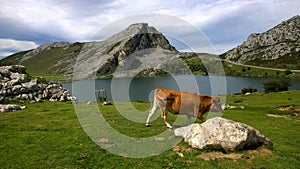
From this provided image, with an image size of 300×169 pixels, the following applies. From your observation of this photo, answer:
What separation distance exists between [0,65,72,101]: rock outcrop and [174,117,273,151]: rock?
33266 mm

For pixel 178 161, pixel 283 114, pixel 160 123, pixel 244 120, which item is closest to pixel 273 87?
pixel 283 114

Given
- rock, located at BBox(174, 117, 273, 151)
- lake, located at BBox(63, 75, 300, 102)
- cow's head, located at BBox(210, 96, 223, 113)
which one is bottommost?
lake, located at BBox(63, 75, 300, 102)

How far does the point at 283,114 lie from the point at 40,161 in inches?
1146

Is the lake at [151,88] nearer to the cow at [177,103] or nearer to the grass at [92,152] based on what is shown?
the cow at [177,103]

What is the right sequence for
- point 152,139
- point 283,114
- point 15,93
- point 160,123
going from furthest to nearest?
point 15,93, point 283,114, point 160,123, point 152,139

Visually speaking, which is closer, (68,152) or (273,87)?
(68,152)

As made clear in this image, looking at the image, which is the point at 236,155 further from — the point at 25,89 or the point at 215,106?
the point at 25,89

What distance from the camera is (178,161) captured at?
12328 mm

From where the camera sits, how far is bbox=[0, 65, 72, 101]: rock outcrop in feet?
126

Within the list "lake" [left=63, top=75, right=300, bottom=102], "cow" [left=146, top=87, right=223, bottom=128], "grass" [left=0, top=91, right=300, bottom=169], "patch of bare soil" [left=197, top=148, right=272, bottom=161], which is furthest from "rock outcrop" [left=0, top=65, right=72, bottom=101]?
"patch of bare soil" [left=197, top=148, right=272, bottom=161]

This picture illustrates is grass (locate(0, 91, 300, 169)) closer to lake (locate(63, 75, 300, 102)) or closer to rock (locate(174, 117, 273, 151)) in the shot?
rock (locate(174, 117, 273, 151))

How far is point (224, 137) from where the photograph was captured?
13.7m

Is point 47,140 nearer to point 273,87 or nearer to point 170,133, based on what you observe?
point 170,133

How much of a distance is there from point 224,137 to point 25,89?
3697 cm
